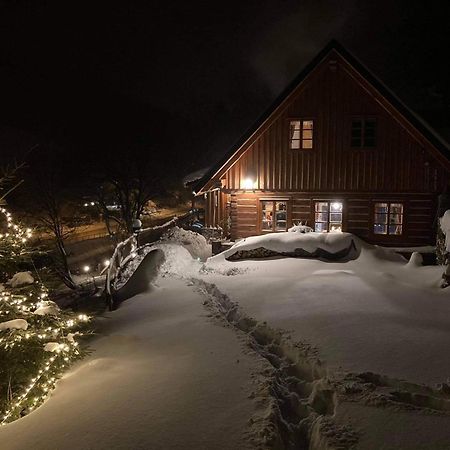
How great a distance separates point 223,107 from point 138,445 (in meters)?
61.4

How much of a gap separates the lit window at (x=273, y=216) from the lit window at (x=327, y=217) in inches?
56.1

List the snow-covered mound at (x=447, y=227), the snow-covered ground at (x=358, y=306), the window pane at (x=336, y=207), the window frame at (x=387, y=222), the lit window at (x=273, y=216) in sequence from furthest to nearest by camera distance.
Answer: the lit window at (x=273, y=216)
the window pane at (x=336, y=207)
the window frame at (x=387, y=222)
the snow-covered mound at (x=447, y=227)
the snow-covered ground at (x=358, y=306)

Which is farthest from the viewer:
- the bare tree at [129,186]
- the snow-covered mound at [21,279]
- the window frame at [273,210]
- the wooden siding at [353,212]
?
the bare tree at [129,186]

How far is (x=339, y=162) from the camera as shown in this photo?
1675 cm

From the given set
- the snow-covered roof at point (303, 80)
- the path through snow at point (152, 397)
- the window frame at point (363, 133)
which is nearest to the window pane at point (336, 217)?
the window frame at point (363, 133)

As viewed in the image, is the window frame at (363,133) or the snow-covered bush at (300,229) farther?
the window frame at (363,133)

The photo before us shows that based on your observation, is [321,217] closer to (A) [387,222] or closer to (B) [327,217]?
(B) [327,217]

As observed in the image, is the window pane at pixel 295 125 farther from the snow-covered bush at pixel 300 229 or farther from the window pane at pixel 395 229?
the window pane at pixel 395 229

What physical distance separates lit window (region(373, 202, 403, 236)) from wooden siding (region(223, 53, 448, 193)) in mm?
836

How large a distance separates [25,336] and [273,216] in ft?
44.2

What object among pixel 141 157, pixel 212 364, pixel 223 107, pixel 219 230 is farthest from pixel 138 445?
pixel 223 107

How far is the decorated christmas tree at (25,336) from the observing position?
A: 18.7 feet

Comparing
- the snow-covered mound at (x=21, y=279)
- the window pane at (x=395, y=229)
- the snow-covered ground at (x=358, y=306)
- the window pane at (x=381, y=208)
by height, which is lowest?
the snow-covered ground at (x=358, y=306)

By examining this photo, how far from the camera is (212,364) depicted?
20.5ft
